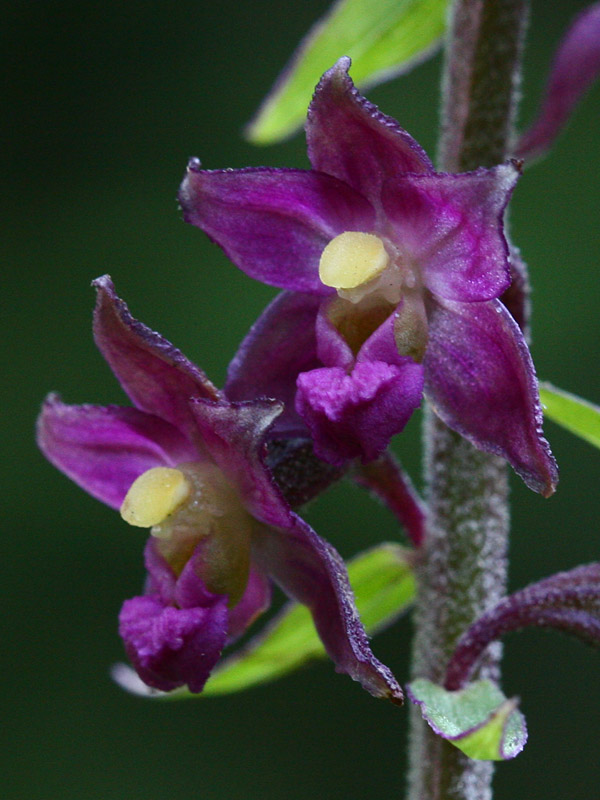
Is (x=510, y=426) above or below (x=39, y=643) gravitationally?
above

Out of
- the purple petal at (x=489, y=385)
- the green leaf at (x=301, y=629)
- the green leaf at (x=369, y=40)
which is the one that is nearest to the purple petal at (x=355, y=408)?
the purple petal at (x=489, y=385)

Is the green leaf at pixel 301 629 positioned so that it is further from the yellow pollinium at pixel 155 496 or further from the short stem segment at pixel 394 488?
the yellow pollinium at pixel 155 496

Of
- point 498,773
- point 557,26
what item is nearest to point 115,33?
point 557,26

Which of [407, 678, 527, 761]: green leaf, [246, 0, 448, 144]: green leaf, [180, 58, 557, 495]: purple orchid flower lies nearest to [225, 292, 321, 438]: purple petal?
[180, 58, 557, 495]: purple orchid flower

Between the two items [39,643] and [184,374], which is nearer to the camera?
[184,374]

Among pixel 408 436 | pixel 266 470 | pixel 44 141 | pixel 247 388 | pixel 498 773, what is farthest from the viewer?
pixel 44 141

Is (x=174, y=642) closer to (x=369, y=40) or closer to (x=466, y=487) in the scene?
(x=466, y=487)

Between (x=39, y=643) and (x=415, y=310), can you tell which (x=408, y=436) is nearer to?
(x=39, y=643)

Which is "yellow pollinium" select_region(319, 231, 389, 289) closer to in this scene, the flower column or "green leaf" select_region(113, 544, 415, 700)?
the flower column
